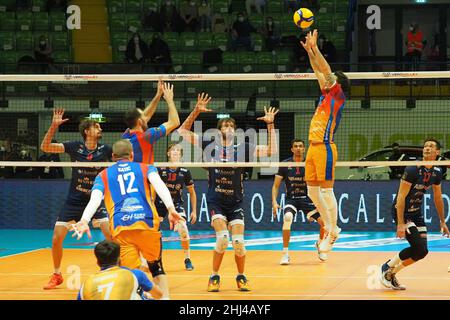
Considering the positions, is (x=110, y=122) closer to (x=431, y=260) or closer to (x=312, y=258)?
(x=312, y=258)

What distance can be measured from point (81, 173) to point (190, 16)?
16.4 m

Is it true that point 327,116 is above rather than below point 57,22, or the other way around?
below

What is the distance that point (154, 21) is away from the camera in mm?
29328

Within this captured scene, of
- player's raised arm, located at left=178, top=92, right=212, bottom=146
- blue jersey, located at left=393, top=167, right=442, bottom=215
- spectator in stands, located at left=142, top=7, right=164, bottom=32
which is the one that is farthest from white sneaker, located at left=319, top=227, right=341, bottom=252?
spectator in stands, located at left=142, top=7, right=164, bottom=32

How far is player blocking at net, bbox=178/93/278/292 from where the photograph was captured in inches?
489

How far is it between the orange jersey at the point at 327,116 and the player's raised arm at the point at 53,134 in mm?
3957

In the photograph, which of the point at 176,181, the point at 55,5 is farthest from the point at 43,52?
the point at 176,181

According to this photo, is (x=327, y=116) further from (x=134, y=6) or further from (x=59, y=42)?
(x=134, y=6)

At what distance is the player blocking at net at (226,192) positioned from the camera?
40.8ft

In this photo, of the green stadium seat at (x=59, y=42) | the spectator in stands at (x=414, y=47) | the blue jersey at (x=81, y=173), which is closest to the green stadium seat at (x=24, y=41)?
the green stadium seat at (x=59, y=42)

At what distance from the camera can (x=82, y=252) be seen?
18484mm
